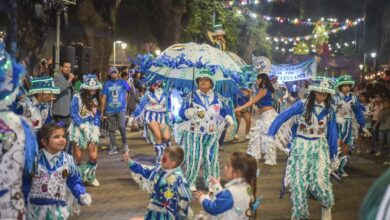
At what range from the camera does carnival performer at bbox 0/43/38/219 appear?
3.69m

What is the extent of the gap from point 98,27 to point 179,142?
14402 millimetres

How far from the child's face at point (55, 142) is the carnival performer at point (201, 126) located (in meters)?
3.72

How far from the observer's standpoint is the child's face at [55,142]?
197 inches

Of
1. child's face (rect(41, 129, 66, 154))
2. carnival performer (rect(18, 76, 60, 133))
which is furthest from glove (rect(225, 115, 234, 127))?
child's face (rect(41, 129, 66, 154))

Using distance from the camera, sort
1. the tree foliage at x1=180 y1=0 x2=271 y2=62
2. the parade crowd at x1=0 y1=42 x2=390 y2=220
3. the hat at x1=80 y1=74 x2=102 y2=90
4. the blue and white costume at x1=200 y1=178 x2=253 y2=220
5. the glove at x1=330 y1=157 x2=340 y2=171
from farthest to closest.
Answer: the tree foliage at x1=180 y1=0 x2=271 y2=62
the hat at x1=80 y1=74 x2=102 y2=90
the glove at x1=330 y1=157 x2=340 y2=171
the blue and white costume at x1=200 y1=178 x2=253 y2=220
the parade crowd at x1=0 y1=42 x2=390 y2=220

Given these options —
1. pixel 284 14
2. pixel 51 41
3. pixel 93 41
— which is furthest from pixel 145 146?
pixel 284 14

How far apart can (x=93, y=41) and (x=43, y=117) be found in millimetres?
15047

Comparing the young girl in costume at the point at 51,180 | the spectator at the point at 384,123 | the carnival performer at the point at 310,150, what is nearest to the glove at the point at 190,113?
the carnival performer at the point at 310,150

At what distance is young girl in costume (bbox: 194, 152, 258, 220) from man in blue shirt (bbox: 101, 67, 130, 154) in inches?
327

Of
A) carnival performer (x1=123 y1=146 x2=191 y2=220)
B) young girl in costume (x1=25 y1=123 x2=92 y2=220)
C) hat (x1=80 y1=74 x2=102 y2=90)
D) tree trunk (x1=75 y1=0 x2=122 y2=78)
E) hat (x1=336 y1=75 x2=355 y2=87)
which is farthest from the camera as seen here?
tree trunk (x1=75 y1=0 x2=122 y2=78)

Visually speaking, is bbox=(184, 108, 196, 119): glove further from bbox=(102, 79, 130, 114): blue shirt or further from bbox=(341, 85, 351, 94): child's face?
bbox=(102, 79, 130, 114): blue shirt

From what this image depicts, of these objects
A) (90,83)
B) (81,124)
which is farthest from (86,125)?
(90,83)

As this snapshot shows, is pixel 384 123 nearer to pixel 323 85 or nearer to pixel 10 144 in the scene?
pixel 323 85

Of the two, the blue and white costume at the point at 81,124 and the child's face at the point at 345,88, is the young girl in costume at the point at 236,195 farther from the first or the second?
the child's face at the point at 345,88
